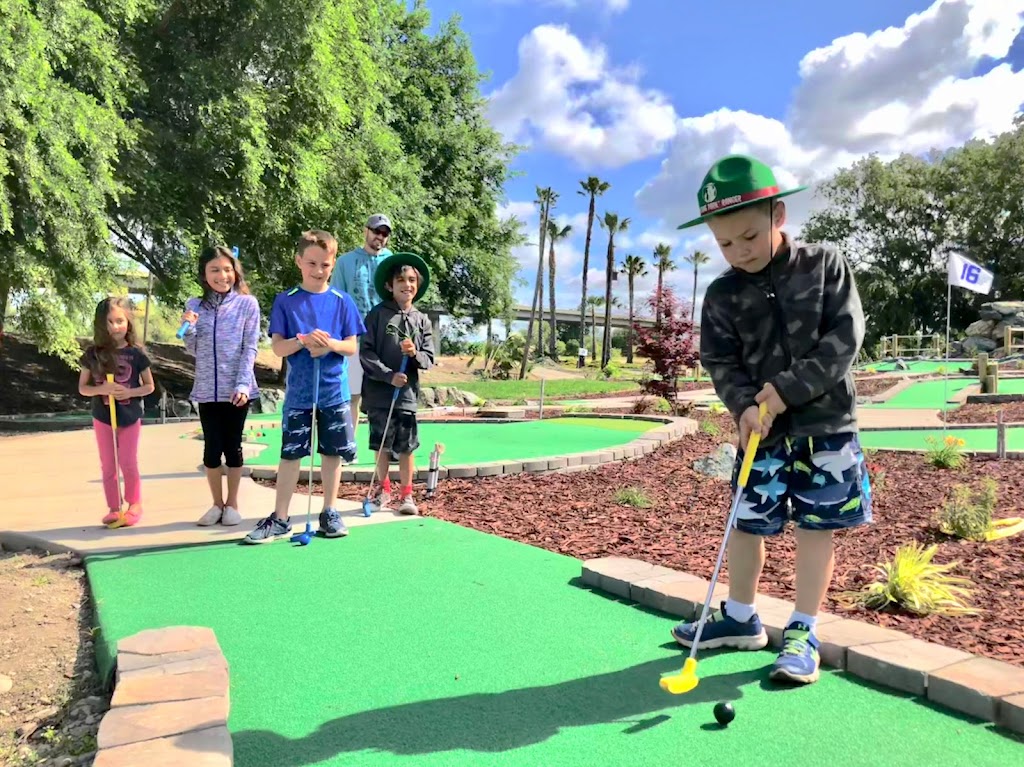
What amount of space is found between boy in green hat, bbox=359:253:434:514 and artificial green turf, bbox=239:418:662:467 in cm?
158

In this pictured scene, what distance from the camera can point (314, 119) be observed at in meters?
13.1

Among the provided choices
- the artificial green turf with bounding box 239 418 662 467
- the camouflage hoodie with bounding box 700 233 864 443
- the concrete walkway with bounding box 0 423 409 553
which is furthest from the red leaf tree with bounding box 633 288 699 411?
the camouflage hoodie with bounding box 700 233 864 443

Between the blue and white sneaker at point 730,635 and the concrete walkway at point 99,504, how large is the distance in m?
2.06

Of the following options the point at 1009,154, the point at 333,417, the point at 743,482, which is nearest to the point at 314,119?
the point at 333,417

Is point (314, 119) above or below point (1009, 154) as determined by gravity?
below

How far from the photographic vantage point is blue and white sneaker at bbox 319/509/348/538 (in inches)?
161

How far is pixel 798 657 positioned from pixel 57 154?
9.58 metres

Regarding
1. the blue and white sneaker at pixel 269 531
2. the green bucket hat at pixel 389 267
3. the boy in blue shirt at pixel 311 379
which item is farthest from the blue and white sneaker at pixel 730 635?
the green bucket hat at pixel 389 267

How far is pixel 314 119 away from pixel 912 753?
13.3 meters

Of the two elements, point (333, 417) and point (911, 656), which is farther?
point (333, 417)

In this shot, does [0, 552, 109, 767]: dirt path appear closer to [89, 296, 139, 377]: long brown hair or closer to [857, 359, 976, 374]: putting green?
[89, 296, 139, 377]: long brown hair

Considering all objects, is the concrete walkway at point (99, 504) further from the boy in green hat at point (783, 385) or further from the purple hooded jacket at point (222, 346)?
the boy in green hat at point (783, 385)

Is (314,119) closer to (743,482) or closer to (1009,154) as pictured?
(743,482)

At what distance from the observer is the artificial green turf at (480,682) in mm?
1888
